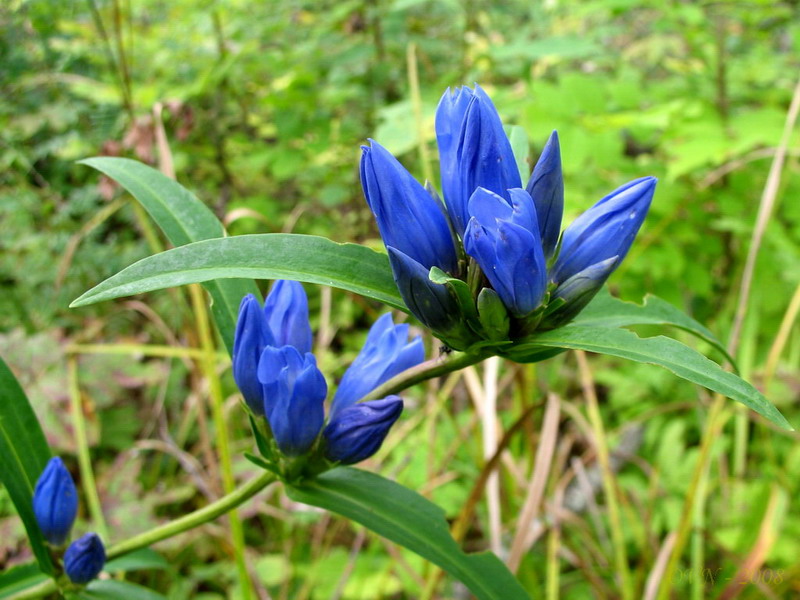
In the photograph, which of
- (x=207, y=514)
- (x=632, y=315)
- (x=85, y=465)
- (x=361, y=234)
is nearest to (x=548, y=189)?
(x=632, y=315)

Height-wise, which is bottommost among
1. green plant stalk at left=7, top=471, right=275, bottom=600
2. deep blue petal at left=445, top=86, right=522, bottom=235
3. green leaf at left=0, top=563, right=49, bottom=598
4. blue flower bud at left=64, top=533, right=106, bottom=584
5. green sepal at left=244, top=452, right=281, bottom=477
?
green leaf at left=0, top=563, right=49, bottom=598

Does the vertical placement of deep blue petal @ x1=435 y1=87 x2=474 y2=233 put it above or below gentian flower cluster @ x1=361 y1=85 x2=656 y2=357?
above

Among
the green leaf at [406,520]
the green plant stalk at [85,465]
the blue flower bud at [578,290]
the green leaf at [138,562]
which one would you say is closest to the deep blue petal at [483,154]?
the blue flower bud at [578,290]

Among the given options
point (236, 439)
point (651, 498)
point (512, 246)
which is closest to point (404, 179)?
point (512, 246)

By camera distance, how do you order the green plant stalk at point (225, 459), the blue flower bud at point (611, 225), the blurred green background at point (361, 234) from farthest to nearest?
the blurred green background at point (361, 234), the green plant stalk at point (225, 459), the blue flower bud at point (611, 225)

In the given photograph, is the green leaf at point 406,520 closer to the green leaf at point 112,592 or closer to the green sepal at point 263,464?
the green sepal at point 263,464

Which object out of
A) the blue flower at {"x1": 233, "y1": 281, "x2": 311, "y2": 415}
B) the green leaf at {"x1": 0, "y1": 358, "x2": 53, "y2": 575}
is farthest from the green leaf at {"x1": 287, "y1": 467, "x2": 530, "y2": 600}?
the green leaf at {"x1": 0, "y1": 358, "x2": 53, "y2": 575}

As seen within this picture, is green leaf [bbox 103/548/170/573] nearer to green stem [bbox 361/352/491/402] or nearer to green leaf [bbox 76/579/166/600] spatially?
green leaf [bbox 76/579/166/600]
